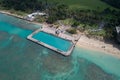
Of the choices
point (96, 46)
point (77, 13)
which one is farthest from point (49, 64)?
point (77, 13)

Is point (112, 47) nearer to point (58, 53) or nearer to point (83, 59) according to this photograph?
point (83, 59)

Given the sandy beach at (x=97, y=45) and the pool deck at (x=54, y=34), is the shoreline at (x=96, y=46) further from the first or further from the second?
the pool deck at (x=54, y=34)

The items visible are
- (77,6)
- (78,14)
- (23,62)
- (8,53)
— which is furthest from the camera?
(77,6)

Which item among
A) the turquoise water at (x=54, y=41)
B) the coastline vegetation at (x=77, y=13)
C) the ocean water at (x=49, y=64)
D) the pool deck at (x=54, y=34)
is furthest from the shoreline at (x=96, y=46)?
the turquoise water at (x=54, y=41)

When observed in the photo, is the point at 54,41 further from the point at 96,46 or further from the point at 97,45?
the point at 97,45

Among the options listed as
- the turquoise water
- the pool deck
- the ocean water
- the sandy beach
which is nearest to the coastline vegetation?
the sandy beach

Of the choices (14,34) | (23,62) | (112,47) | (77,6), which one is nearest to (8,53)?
(23,62)

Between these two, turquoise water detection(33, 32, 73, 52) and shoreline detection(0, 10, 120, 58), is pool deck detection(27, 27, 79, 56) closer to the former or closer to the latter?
turquoise water detection(33, 32, 73, 52)
